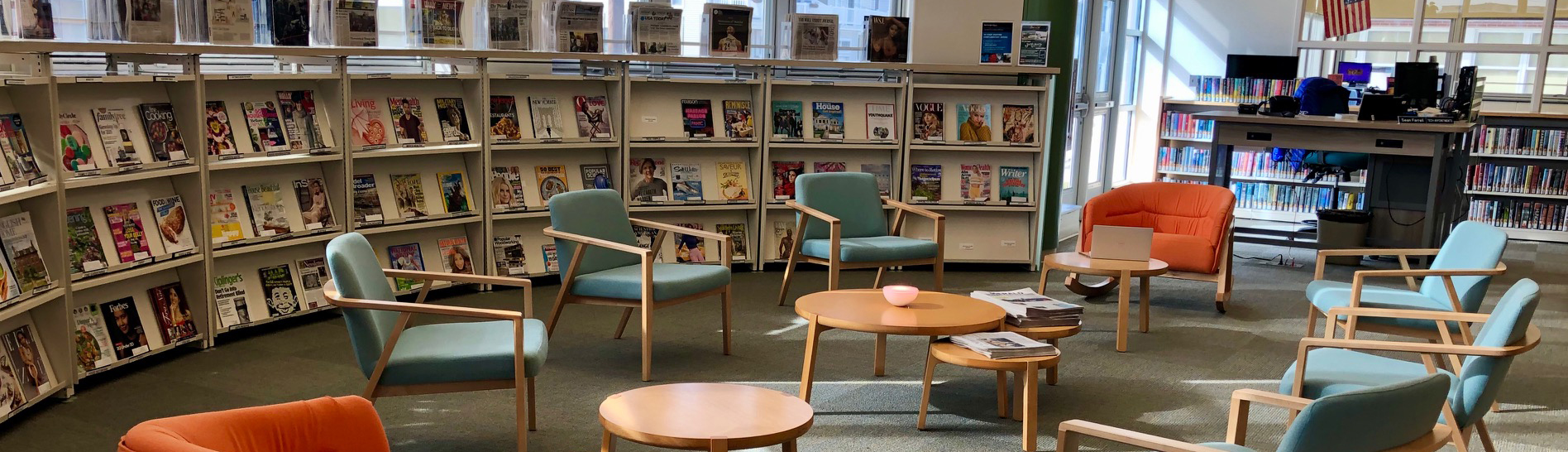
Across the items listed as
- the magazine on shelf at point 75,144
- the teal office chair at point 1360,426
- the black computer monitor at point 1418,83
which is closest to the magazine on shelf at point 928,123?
the black computer monitor at point 1418,83

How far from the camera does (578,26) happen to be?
6.20 metres

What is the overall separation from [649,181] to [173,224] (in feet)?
8.56

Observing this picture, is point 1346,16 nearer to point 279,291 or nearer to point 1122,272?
point 1122,272

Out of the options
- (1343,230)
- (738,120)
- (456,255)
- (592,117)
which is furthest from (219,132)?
(1343,230)

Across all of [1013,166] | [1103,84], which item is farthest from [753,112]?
[1103,84]

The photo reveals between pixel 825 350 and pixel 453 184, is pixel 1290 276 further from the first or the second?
pixel 453 184

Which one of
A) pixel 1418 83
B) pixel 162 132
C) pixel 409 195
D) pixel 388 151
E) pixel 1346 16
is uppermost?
pixel 1346 16

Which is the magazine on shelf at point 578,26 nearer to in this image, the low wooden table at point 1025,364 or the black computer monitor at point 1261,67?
the low wooden table at point 1025,364

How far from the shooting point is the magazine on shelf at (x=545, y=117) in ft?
20.6

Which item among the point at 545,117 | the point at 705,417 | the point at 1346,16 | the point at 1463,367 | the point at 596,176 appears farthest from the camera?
the point at 1346,16

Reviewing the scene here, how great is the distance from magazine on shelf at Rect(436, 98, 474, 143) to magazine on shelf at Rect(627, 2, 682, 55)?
3.27 ft

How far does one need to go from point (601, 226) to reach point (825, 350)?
3.66 feet

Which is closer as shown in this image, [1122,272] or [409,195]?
[1122,272]

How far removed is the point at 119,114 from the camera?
4551 millimetres
